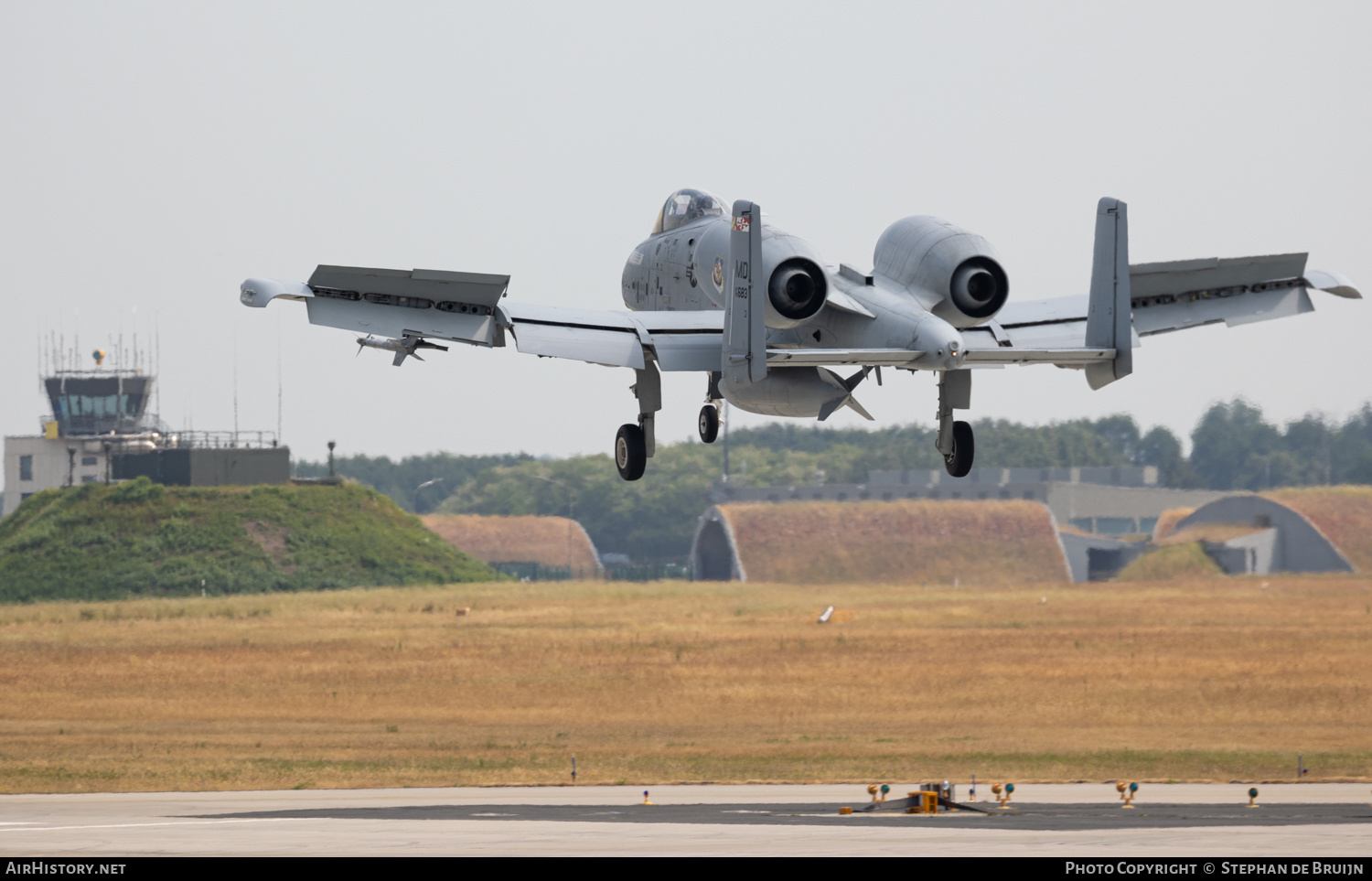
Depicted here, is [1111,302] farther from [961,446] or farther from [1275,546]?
[1275,546]

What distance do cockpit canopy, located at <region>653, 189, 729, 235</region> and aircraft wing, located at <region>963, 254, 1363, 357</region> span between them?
20.5ft

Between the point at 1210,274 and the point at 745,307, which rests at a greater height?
the point at 1210,274

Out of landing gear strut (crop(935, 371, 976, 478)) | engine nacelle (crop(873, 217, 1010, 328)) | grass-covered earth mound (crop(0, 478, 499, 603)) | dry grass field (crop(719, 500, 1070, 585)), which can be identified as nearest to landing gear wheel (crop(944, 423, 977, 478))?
landing gear strut (crop(935, 371, 976, 478))

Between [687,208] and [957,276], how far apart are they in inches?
268

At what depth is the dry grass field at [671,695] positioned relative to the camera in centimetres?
7044

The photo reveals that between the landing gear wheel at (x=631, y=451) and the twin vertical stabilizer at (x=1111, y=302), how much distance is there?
6.94 meters

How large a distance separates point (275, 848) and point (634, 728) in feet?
113

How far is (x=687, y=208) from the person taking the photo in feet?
96.2

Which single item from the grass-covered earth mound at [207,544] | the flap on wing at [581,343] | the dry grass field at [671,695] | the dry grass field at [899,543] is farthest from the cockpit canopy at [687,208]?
the dry grass field at [899,543]

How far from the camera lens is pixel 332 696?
3440 inches

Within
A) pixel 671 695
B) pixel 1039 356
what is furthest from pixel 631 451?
pixel 671 695

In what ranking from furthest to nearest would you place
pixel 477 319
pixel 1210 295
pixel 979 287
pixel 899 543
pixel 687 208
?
1. pixel 899 543
2. pixel 687 208
3. pixel 1210 295
4. pixel 979 287
5. pixel 477 319
